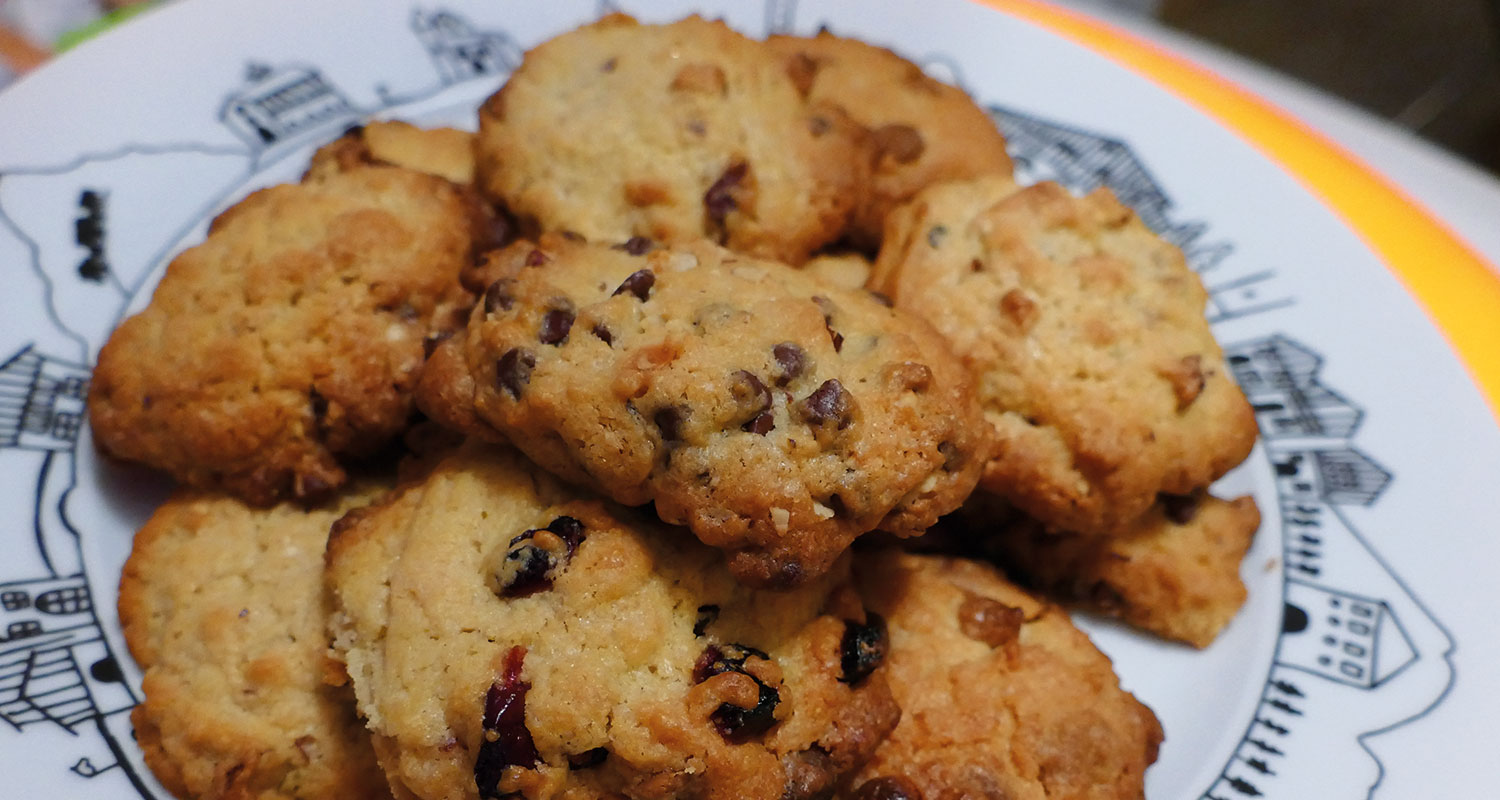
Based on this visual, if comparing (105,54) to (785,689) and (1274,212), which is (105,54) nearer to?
(785,689)

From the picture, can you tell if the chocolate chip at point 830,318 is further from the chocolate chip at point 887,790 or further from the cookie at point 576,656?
the chocolate chip at point 887,790

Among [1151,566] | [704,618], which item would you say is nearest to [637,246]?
[704,618]

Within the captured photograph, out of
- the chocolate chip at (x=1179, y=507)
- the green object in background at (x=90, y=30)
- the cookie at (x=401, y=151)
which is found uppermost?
the cookie at (x=401, y=151)

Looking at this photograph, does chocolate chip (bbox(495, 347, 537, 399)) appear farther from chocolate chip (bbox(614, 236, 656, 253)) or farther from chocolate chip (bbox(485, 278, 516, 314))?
chocolate chip (bbox(614, 236, 656, 253))

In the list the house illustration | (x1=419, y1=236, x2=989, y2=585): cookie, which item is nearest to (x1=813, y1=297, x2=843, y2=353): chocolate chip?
(x1=419, y1=236, x2=989, y2=585): cookie

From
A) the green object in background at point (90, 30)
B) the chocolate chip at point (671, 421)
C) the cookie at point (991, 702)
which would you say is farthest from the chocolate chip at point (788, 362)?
the green object in background at point (90, 30)

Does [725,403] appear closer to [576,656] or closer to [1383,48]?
[576,656]

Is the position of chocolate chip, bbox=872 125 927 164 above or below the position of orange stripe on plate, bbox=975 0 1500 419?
above
